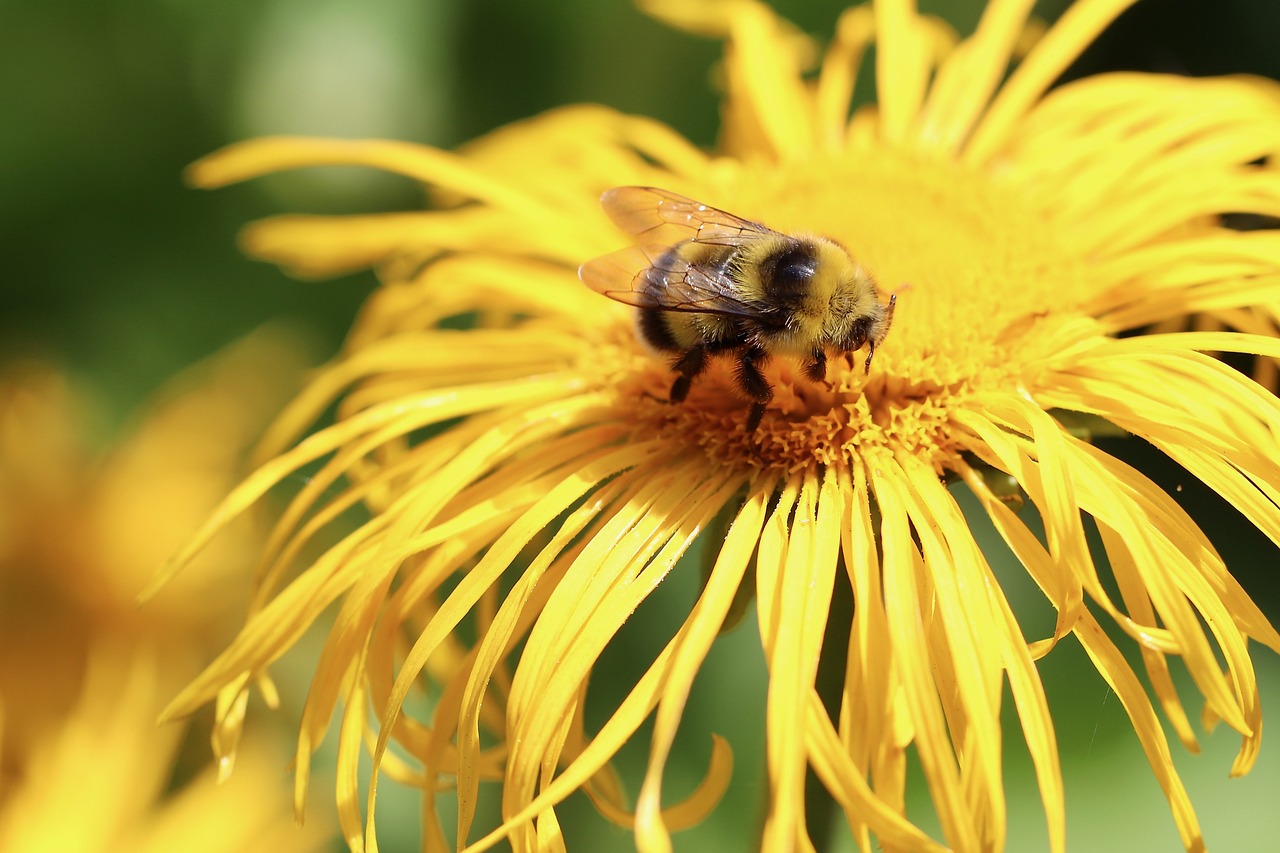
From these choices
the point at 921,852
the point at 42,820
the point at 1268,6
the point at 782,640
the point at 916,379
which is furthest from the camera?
the point at 1268,6

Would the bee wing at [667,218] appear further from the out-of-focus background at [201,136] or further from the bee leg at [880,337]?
the out-of-focus background at [201,136]

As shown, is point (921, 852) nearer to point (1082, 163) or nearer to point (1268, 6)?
point (1082, 163)

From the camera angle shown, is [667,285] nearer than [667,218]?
Yes

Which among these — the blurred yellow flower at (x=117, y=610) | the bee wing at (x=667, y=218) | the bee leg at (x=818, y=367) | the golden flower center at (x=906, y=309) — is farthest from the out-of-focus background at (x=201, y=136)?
the bee leg at (x=818, y=367)

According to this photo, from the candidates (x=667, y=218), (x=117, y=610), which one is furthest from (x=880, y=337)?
(x=117, y=610)

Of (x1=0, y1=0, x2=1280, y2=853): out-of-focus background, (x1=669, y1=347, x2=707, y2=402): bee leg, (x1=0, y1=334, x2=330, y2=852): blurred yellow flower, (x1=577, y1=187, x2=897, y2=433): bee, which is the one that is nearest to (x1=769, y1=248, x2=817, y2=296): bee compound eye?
(x1=577, y1=187, x2=897, y2=433): bee

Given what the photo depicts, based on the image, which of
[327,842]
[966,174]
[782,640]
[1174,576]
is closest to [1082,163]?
[966,174]

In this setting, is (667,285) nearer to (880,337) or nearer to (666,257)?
(666,257)

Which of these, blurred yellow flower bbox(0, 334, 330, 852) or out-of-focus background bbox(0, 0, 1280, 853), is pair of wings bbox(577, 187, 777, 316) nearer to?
blurred yellow flower bbox(0, 334, 330, 852)
